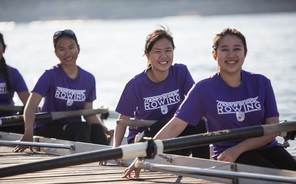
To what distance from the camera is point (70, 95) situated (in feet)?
26.0

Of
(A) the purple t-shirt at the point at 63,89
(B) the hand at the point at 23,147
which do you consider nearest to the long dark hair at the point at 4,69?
(A) the purple t-shirt at the point at 63,89

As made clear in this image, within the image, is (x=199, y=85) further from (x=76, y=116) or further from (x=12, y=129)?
(x=12, y=129)

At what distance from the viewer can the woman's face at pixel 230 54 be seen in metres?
5.80

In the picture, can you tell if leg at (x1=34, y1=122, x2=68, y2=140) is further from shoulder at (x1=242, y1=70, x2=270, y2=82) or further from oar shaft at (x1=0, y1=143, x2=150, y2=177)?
oar shaft at (x1=0, y1=143, x2=150, y2=177)

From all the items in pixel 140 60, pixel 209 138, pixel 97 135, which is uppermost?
pixel 140 60

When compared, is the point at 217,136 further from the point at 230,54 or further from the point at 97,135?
the point at 97,135

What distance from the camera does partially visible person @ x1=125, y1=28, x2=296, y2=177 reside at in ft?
19.0

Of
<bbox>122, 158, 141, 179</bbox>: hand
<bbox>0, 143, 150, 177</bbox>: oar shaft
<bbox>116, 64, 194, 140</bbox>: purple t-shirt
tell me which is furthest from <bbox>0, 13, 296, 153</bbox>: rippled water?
<bbox>0, 143, 150, 177</bbox>: oar shaft

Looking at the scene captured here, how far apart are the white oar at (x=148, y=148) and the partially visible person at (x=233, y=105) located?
8.1 inches

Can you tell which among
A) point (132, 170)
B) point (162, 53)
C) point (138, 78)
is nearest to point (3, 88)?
point (138, 78)

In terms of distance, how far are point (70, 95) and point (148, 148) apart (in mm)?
2895

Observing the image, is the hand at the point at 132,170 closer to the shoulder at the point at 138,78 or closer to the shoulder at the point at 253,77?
the shoulder at the point at 253,77

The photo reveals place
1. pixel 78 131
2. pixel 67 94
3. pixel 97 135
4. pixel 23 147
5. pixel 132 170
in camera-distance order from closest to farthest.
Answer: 1. pixel 132 170
2. pixel 23 147
3. pixel 78 131
4. pixel 97 135
5. pixel 67 94

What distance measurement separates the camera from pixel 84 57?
2994cm
